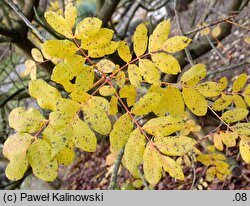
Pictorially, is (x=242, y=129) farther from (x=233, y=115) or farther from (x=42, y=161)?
(x=42, y=161)

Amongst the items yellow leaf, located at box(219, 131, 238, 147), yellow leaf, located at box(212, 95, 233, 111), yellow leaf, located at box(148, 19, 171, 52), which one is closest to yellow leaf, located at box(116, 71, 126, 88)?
yellow leaf, located at box(148, 19, 171, 52)

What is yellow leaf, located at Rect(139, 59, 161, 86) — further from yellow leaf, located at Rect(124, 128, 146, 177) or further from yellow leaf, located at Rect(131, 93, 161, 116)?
yellow leaf, located at Rect(124, 128, 146, 177)

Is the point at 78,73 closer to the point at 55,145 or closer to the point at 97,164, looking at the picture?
the point at 55,145

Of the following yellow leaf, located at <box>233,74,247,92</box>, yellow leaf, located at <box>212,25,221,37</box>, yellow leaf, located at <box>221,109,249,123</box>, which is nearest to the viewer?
yellow leaf, located at <box>221,109,249,123</box>

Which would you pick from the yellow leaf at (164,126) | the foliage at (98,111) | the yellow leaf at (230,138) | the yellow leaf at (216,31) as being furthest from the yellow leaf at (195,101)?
the yellow leaf at (216,31)

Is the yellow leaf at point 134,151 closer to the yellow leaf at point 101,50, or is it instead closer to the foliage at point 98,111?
the foliage at point 98,111
